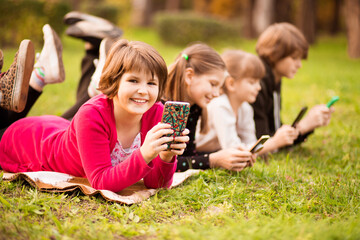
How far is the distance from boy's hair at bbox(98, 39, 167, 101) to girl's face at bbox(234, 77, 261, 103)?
4.21 feet

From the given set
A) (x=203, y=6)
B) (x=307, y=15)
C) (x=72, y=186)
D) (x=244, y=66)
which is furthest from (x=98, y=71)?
(x=203, y=6)

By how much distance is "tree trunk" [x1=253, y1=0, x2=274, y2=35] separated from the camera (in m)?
16.3

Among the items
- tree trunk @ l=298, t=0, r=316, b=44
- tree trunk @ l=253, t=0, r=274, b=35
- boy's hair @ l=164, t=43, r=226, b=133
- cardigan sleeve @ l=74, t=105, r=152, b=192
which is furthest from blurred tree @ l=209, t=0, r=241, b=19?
cardigan sleeve @ l=74, t=105, r=152, b=192

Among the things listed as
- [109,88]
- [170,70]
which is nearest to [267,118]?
[170,70]

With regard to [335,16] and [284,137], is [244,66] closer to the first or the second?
[284,137]

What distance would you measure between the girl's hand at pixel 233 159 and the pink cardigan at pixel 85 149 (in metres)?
0.54

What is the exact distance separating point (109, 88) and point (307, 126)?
231 centimetres

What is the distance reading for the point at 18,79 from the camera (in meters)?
2.82

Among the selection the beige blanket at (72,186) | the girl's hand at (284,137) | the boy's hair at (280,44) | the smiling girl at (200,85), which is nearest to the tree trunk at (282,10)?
the boy's hair at (280,44)

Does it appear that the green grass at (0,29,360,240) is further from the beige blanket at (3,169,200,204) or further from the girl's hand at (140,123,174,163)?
the girl's hand at (140,123,174,163)

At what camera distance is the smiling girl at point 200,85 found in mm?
3023

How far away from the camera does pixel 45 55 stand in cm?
326

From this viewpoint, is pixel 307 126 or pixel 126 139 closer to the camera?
pixel 126 139

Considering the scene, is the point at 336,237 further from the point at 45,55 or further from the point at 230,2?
the point at 230,2
